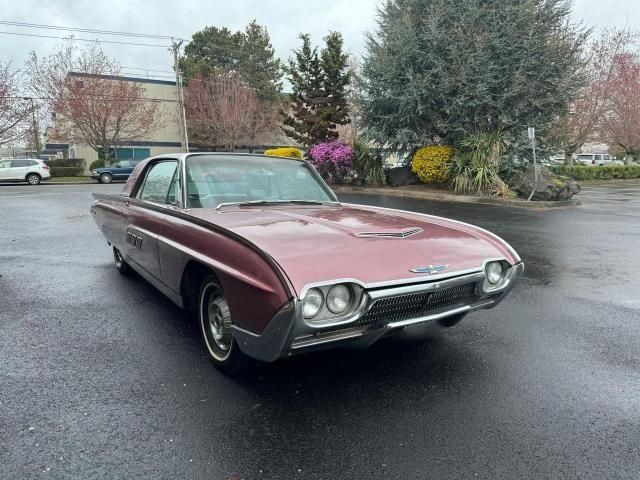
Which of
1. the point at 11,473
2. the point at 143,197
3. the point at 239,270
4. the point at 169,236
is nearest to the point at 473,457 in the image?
the point at 239,270

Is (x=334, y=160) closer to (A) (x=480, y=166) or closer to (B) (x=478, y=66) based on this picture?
(A) (x=480, y=166)

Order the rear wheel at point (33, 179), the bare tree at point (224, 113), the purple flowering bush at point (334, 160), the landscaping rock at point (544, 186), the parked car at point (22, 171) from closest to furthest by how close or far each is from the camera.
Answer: the landscaping rock at point (544, 186) < the purple flowering bush at point (334, 160) < the parked car at point (22, 171) < the rear wheel at point (33, 179) < the bare tree at point (224, 113)

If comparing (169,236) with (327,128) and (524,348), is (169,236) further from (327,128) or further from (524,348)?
(327,128)

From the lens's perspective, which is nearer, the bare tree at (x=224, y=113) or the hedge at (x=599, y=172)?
the hedge at (x=599, y=172)

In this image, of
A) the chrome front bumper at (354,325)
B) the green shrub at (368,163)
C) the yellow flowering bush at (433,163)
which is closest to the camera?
the chrome front bumper at (354,325)

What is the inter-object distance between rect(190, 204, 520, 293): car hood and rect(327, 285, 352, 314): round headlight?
0.08m

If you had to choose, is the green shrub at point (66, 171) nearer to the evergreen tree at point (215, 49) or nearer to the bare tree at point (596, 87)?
the evergreen tree at point (215, 49)

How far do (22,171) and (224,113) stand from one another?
605 inches

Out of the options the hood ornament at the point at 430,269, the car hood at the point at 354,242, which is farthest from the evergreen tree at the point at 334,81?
the hood ornament at the point at 430,269

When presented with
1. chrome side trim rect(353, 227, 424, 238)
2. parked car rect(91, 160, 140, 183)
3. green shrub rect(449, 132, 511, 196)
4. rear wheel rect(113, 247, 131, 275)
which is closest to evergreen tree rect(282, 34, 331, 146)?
green shrub rect(449, 132, 511, 196)

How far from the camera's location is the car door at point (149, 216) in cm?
390

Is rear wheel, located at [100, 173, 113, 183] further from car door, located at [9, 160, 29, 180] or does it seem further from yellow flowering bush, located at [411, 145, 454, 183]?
yellow flowering bush, located at [411, 145, 454, 183]

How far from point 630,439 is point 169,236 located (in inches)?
123

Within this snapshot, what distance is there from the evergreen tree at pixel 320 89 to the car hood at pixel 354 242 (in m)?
19.6
